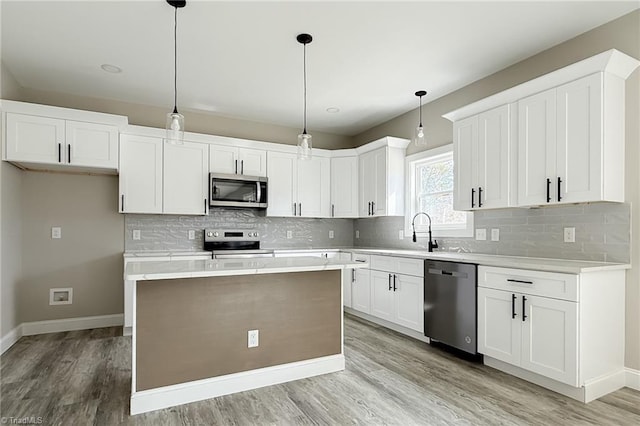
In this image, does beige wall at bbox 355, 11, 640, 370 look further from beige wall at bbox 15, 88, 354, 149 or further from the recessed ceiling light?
the recessed ceiling light

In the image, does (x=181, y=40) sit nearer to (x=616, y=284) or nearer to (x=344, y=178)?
(x=344, y=178)

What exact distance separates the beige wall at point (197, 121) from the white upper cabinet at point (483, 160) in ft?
8.86

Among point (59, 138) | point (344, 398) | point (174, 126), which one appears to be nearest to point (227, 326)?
point (344, 398)

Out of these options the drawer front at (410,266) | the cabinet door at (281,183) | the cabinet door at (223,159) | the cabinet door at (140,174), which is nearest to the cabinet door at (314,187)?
the cabinet door at (281,183)

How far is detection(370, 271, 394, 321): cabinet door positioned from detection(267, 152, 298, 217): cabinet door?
1.60 metres

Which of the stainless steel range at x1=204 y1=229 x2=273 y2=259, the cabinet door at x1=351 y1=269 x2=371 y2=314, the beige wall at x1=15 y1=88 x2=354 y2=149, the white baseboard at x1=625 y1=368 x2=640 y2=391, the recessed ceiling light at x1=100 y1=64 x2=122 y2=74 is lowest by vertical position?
the white baseboard at x1=625 y1=368 x2=640 y2=391

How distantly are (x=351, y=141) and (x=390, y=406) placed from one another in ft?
14.9

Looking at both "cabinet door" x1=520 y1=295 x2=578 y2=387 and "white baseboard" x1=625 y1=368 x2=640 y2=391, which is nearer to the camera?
"cabinet door" x1=520 y1=295 x2=578 y2=387

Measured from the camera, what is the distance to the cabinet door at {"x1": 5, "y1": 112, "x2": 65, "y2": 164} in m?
3.44

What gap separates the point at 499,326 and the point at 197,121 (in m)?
4.26

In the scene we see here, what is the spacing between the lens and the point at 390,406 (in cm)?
236

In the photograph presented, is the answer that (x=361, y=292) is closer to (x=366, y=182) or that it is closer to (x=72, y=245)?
(x=366, y=182)

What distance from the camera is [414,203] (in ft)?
15.4

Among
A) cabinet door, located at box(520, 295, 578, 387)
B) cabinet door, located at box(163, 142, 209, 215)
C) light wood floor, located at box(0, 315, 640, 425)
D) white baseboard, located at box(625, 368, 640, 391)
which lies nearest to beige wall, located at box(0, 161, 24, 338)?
light wood floor, located at box(0, 315, 640, 425)
